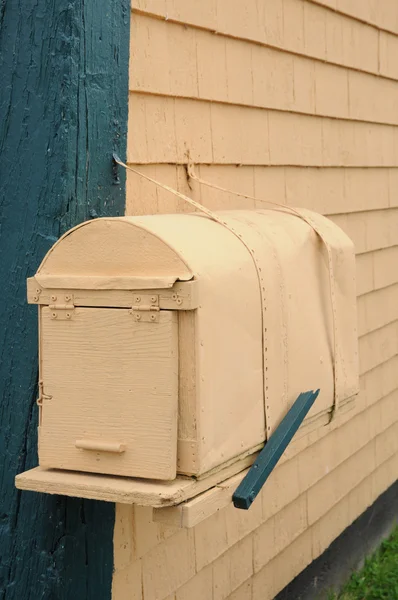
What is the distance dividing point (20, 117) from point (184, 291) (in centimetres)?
68

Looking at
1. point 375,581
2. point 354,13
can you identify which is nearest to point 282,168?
point 354,13

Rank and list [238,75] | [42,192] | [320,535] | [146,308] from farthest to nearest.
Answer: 1. [320,535]
2. [238,75]
3. [42,192]
4. [146,308]

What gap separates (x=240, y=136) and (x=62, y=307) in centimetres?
135

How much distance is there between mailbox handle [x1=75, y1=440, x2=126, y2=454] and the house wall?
23.9 inches

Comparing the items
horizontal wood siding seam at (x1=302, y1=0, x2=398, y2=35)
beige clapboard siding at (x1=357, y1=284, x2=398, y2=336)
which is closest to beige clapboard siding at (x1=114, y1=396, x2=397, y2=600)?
beige clapboard siding at (x1=357, y1=284, x2=398, y2=336)

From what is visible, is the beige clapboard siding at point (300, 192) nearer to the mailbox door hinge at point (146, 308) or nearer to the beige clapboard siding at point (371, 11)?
the mailbox door hinge at point (146, 308)

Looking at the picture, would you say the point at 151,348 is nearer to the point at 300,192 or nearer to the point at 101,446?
the point at 101,446

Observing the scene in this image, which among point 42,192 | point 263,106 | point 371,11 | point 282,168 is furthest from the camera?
point 371,11

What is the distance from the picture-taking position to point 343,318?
3.08 metres

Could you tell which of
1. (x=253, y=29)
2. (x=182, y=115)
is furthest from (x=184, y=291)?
(x=253, y=29)

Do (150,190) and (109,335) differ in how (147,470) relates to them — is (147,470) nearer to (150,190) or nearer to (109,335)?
(109,335)

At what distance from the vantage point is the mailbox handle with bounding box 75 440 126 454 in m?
2.21

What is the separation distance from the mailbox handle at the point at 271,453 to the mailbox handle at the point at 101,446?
35 centimetres

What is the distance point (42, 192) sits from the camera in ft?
8.05
